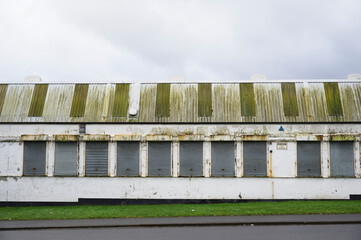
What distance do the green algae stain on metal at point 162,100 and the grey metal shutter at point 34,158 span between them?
709cm

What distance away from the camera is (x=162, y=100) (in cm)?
2412

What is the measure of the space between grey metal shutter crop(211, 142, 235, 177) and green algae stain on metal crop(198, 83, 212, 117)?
75.1 inches

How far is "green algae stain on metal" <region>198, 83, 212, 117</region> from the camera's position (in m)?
23.5

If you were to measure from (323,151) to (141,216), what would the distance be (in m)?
11.4

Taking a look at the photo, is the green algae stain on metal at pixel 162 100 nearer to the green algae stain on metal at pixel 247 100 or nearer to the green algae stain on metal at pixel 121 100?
the green algae stain on metal at pixel 121 100

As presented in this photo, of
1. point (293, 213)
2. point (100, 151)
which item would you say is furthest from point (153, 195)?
point (293, 213)

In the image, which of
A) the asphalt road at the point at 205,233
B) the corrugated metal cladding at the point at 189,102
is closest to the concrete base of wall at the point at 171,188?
the corrugated metal cladding at the point at 189,102

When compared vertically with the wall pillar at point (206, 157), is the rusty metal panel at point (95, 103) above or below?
above

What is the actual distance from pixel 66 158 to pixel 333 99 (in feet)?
53.3

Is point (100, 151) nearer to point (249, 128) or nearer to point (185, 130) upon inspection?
point (185, 130)

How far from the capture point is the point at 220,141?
22875mm

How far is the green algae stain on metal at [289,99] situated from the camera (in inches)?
915

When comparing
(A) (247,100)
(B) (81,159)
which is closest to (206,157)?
(A) (247,100)

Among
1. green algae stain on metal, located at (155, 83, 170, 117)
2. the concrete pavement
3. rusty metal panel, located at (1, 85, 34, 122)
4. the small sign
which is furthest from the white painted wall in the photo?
the concrete pavement
